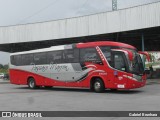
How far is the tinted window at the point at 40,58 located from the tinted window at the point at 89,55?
3847 millimetres

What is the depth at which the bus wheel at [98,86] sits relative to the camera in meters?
19.9

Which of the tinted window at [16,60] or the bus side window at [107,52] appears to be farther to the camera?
the tinted window at [16,60]

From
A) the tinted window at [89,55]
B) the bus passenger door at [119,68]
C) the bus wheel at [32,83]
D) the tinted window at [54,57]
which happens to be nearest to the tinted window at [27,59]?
the bus wheel at [32,83]

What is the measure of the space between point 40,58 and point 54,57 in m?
1.63

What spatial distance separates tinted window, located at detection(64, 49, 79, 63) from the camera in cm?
2136

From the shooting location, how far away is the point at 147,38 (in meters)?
39.7

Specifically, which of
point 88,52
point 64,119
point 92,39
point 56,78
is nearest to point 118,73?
point 88,52

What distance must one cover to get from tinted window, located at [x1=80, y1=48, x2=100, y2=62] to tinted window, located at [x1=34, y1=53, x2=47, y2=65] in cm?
385

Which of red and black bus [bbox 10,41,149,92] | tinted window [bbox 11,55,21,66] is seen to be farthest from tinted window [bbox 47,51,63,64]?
tinted window [bbox 11,55,21,66]

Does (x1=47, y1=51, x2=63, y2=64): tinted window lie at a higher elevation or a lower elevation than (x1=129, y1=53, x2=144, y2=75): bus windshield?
higher

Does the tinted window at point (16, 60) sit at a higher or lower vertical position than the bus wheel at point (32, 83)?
higher

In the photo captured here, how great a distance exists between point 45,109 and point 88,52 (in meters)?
8.63

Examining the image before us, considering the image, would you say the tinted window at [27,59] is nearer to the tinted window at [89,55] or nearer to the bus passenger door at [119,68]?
the tinted window at [89,55]

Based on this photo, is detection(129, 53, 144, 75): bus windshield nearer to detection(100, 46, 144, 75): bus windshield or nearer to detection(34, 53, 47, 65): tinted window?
detection(100, 46, 144, 75): bus windshield
